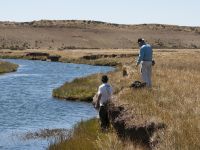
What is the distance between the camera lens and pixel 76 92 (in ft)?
129

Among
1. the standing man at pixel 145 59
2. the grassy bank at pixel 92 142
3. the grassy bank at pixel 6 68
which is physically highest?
the standing man at pixel 145 59

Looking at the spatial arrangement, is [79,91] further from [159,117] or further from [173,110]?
[159,117]

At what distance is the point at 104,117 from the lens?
65.7ft

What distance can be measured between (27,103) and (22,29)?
164360 mm

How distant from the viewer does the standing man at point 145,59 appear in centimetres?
2316

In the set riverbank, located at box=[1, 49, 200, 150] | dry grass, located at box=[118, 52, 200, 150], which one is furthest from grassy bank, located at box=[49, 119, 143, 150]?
dry grass, located at box=[118, 52, 200, 150]

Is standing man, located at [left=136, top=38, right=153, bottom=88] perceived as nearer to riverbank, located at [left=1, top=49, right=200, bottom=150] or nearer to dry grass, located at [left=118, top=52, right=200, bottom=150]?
riverbank, located at [left=1, top=49, right=200, bottom=150]

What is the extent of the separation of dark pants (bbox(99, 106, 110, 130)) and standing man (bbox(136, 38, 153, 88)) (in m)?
3.69

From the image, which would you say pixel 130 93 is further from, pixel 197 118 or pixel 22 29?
pixel 22 29

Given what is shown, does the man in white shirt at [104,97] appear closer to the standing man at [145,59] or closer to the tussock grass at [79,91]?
the standing man at [145,59]

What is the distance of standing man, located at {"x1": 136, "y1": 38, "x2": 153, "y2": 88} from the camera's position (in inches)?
912

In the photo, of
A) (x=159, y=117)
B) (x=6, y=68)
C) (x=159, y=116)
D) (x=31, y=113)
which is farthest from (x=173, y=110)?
(x=6, y=68)

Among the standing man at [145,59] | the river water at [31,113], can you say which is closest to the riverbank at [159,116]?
the standing man at [145,59]

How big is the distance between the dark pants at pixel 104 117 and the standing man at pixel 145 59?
145 inches
